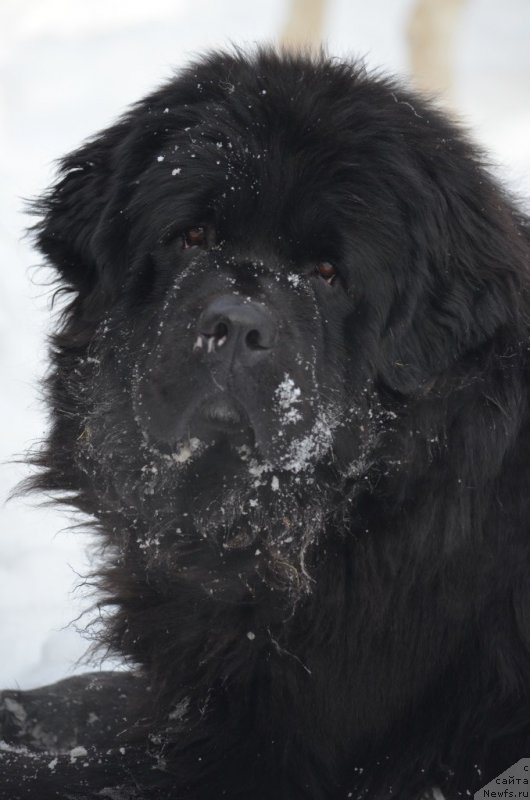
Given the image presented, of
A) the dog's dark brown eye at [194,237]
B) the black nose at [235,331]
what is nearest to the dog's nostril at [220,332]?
the black nose at [235,331]

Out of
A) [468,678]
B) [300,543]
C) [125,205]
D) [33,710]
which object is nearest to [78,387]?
[125,205]

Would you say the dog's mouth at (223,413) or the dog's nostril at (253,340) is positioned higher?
the dog's nostril at (253,340)

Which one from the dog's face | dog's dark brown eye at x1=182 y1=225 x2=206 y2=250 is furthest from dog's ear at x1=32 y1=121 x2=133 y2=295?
dog's dark brown eye at x1=182 y1=225 x2=206 y2=250

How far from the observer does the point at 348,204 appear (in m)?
3.35

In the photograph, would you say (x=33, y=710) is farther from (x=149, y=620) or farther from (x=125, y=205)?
(x=125, y=205)

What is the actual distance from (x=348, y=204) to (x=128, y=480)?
3.53ft

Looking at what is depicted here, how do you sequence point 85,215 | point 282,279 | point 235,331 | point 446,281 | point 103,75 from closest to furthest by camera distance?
point 235,331
point 282,279
point 446,281
point 85,215
point 103,75

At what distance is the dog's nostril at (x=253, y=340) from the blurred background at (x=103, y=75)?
201cm

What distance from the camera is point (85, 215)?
3.65 meters

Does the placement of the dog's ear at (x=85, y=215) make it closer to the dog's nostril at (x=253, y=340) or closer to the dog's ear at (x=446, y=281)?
the dog's nostril at (x=253, y=340)

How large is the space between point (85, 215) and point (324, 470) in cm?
115

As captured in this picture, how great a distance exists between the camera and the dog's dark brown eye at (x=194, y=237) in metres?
3.41

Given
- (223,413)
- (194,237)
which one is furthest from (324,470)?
(194,237)

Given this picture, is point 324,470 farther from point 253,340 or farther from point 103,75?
point 103,75
